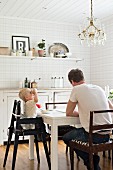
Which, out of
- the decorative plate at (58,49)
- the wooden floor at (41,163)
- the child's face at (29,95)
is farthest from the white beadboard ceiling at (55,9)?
the wooden floor at (41,163)

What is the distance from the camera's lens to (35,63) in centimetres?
584

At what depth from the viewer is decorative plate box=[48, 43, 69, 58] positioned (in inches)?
234

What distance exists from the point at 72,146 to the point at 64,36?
3403 mm

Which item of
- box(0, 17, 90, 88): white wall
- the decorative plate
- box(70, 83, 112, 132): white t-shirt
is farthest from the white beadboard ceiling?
box(70, 83, 112, 132): white t-shirt

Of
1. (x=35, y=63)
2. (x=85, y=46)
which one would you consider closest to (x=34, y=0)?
(x=35, y=63)

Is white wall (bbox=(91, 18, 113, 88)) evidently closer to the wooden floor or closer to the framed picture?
the framed picture

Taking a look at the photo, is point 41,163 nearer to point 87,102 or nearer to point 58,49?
point 87,102

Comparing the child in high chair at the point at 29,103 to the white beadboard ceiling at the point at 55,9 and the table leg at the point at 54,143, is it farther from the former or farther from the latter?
the white beadboard ceiling at the point at 55,9

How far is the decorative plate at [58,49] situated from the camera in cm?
594

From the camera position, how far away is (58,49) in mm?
6039

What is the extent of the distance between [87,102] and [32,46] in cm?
308

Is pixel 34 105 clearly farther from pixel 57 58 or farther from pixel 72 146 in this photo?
pixel 57 58

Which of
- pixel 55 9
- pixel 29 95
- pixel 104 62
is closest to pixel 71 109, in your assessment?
pixel 29 95

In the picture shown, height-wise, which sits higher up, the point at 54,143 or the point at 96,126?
the point at 96,126
